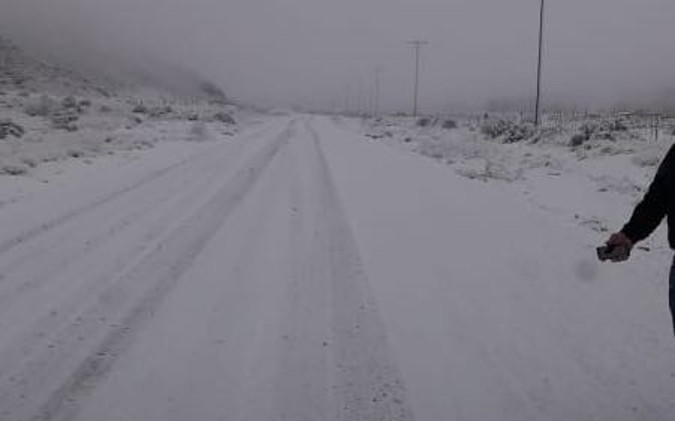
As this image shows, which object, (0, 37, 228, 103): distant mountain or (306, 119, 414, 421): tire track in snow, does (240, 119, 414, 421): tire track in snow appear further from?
(0, 37, 228, 103): distant mountain

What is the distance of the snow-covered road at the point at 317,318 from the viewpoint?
4.30 m

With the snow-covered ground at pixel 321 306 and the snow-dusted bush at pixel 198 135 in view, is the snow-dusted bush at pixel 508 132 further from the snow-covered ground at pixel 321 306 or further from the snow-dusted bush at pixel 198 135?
the snow-covered ground at pixel 321 306

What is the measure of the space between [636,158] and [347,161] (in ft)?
25.4

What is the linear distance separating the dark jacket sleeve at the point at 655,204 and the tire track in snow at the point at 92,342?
132 inches

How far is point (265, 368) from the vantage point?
4.75 meters

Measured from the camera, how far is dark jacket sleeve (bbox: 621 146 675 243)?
3.82 meters

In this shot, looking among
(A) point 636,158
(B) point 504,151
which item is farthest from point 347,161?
(B) point 504,151

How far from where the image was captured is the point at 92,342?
5.11 m

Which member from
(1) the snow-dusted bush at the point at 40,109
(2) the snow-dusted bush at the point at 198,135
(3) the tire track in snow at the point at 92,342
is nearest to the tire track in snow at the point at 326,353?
(3) the tire track in snow at the point at 92,342

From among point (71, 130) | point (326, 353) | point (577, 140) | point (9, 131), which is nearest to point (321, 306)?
point (326, 353)

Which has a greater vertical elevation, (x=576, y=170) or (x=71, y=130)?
(x=71, y=130)

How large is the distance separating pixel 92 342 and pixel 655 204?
3.83 metres

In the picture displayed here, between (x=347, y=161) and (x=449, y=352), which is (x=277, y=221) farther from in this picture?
(x=347, y=161)

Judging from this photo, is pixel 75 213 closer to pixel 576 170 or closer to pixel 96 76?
pixel 576 170
